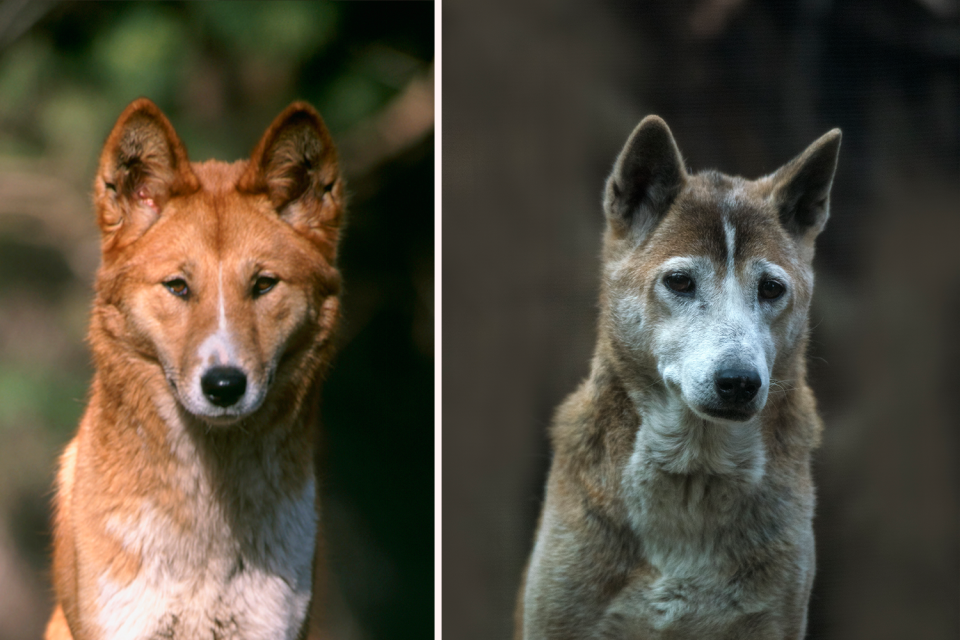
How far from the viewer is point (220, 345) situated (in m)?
1.91

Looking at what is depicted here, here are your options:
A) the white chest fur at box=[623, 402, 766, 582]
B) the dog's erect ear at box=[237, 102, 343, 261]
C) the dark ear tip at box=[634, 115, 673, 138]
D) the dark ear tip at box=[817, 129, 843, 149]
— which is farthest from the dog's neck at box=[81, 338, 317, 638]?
the dark ear tip at box=[817, 129, 843, 149]

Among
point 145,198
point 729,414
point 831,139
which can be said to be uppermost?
point 831,139

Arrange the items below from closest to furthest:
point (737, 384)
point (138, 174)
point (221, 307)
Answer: point (737, 384), point (221, 307), point (138, 174)

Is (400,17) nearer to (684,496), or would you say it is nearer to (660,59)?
(660,59)

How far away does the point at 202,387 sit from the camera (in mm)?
1907

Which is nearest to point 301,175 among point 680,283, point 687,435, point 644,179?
point 644,179

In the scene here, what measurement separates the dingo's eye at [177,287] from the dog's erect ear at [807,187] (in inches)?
59.1

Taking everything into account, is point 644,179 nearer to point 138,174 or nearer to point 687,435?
point 687,435

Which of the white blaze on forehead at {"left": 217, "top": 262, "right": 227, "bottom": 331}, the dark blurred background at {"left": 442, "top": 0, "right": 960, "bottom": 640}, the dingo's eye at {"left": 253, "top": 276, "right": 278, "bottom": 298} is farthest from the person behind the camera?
the dark blurred background at {"left": 442, "top": 0, "right": 960, "bottom": 640}

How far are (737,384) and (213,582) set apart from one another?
4.45 feet

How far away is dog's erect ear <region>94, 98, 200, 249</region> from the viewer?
1996 millimetres

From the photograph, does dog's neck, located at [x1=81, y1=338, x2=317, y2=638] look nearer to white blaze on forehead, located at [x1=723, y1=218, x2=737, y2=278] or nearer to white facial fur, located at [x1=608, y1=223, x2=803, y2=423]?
white facial fur, located at [x1=608, y1=223, x2=803, y2=423]

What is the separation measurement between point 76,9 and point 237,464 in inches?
84.2

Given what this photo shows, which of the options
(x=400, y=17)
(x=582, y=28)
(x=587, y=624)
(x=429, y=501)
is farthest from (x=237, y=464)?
(x=400, y=17)
